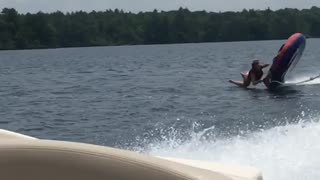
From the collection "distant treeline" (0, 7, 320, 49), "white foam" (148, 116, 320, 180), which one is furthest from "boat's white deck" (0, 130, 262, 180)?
"distant treeline" (0, 7, 320, 49)

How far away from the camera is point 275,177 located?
20.8ft

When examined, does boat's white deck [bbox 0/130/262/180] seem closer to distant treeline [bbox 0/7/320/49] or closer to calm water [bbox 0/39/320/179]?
calm water [bbox 0/39/320/179]

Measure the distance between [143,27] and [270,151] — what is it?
106621 mm

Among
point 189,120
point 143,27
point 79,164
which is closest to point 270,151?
point 79,164

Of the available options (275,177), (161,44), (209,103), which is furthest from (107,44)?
(275,177)

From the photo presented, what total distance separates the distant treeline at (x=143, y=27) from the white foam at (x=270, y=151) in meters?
90.0

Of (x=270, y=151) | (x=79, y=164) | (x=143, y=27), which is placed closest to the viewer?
(x=79, y=164)

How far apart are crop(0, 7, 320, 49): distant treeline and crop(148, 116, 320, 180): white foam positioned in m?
90.0

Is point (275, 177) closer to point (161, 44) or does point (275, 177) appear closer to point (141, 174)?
point (141, 174)

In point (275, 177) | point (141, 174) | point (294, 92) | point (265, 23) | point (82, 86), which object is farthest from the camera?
point (265, 23)

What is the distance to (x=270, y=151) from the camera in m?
7.56

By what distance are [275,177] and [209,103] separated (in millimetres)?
12611

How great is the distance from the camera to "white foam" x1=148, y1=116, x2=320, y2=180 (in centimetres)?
651

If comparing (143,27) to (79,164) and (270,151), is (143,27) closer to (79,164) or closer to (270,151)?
(270,151)
